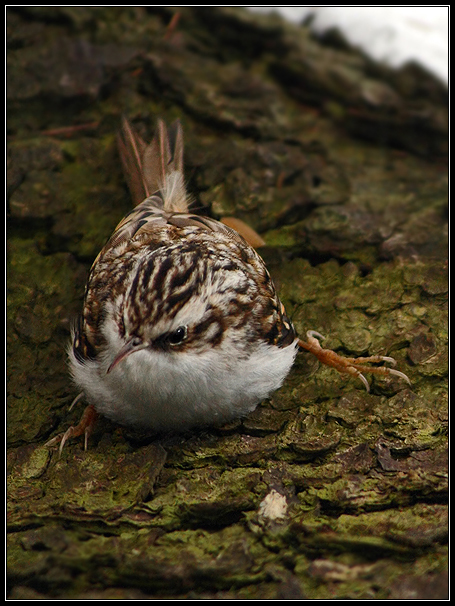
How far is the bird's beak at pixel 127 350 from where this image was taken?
304cm

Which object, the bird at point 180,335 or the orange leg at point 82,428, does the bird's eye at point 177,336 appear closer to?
the bird at point 180,335

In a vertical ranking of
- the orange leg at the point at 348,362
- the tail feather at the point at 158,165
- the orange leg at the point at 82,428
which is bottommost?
the orange leg at the point at 82,428

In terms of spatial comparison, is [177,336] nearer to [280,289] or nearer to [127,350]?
[127,350]

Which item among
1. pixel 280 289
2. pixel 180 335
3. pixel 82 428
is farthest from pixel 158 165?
pixel 82 428

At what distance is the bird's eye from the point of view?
3.11 m

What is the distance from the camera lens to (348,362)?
381 centimetres

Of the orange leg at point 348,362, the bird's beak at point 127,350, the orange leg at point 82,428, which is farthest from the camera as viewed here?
the orange leg at point 348,362

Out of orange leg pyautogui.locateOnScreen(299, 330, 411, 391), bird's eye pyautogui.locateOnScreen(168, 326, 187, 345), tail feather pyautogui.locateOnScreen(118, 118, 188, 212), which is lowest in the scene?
orange leg pyautogui.locateOnScreen(299, 330, 411, 391)

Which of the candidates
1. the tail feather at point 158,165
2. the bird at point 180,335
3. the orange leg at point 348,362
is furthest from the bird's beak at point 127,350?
the tail feather at point 158,165

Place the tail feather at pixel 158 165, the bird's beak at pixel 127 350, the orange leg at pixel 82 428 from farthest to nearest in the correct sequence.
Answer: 1. the tail feather at pixel 158 165
2. the orange leg at pixel 82 428
3. the bird's beak at pixel 127 350

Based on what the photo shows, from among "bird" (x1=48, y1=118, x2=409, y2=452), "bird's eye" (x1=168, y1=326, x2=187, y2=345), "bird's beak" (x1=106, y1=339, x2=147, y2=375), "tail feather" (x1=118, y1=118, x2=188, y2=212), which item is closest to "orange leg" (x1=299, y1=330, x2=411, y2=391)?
"bird" (x1=48, y1=118, x2=409, y2=452)

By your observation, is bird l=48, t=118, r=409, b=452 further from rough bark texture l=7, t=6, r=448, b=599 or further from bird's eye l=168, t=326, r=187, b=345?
rough bark texture l=7, t=6, r=448, b=599

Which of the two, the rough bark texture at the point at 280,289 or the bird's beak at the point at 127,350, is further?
the bird's beak at the point at 127,350

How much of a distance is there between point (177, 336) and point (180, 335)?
0.06ft
